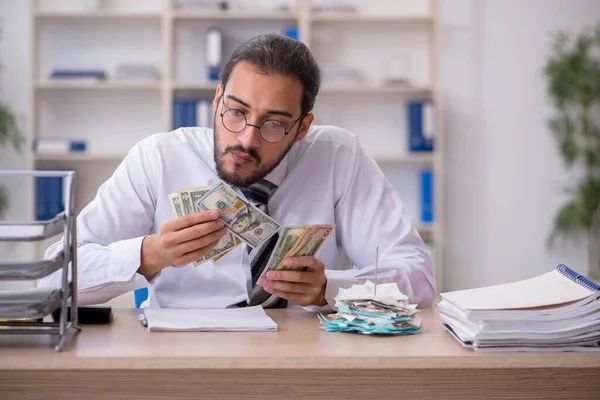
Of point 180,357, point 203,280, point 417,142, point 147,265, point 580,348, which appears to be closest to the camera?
point 180,357

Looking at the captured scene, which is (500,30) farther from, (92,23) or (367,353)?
(367,353)

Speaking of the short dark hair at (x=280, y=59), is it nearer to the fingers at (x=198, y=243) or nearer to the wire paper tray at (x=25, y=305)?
the fingers at (x=198, y=243)

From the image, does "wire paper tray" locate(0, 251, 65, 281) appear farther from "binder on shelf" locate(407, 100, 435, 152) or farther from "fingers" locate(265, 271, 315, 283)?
"binder on shelf" locate(407, 100, 435, 152)

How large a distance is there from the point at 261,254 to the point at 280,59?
0.50 m

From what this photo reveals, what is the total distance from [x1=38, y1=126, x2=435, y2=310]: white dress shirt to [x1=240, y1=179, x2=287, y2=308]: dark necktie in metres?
0.02

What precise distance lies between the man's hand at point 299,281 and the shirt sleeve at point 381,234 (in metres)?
0.20

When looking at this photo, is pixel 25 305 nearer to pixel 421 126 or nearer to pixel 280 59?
pixel 280 59

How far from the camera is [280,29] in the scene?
4785mm

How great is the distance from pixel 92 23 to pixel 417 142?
207cm

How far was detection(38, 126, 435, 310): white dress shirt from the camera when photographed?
2.08 meters

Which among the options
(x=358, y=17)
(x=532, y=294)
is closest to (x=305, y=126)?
(x=532, y=294)

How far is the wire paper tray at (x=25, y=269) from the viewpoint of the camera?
1360 millimetres

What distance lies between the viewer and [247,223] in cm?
175

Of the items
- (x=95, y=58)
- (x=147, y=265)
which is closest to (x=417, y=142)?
(x=95, y=58)
